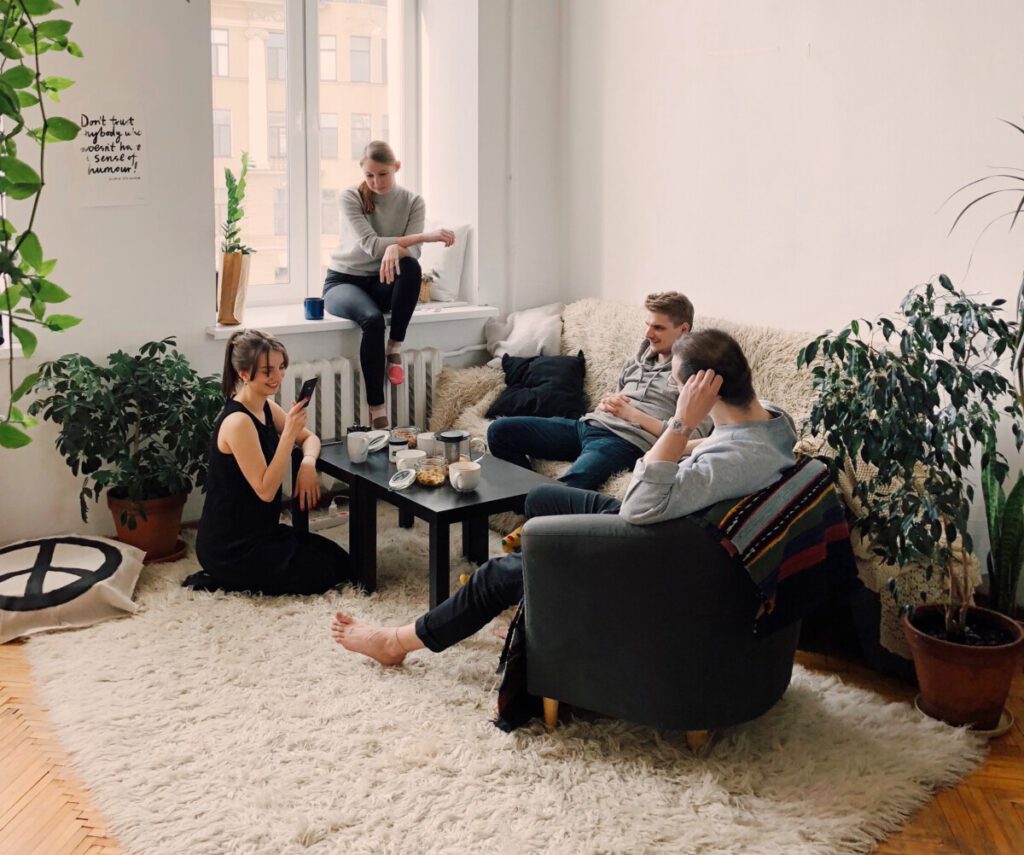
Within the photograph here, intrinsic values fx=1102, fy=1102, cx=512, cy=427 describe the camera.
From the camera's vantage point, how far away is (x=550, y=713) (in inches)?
108

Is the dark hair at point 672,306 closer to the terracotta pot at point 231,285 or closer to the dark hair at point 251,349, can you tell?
the dark hair at point 251,349

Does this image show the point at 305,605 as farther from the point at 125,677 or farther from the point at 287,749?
the point at 287,749

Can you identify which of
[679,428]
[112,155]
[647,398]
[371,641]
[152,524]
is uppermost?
[112,155]

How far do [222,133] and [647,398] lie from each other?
2.25 metres

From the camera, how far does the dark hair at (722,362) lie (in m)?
2.55

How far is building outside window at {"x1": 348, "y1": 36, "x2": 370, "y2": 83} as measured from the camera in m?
5.02

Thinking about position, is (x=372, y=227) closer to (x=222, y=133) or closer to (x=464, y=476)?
(x=222, y=133)

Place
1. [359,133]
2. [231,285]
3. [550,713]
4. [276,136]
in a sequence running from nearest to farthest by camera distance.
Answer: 1. [550,713]
2. [231,285]
3. [276,136]
4. [359,133]

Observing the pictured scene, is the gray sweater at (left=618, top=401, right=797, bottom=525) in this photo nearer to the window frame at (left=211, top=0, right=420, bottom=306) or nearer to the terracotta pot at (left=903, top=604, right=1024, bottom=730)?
the terracotta pot at (left=903, top=604, right=1024, bottom=730)

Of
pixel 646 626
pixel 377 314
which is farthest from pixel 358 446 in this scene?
pixel 646 626

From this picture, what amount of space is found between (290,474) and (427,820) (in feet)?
7.38

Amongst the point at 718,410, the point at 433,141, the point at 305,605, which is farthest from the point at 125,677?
the point at 433,141

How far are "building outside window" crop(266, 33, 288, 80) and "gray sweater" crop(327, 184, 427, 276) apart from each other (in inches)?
26.7

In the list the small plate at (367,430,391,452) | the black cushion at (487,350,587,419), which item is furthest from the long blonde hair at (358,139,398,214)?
the small plate at (367,430,391,452)
